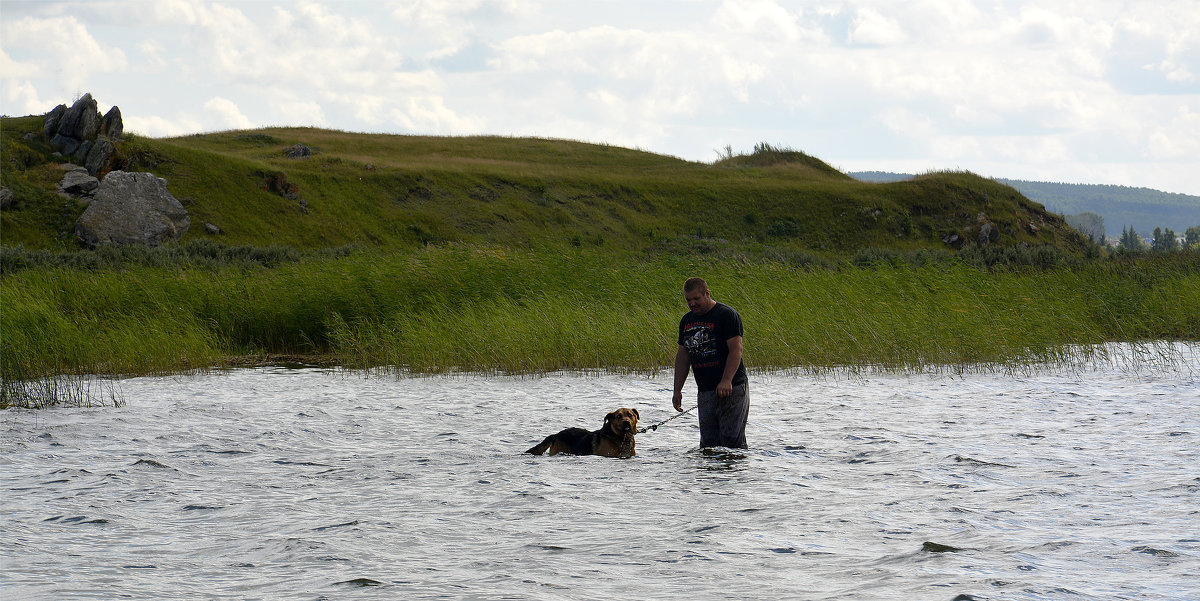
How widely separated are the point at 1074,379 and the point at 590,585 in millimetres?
12430

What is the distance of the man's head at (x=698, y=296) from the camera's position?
9664mm

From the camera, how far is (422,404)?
14047mm

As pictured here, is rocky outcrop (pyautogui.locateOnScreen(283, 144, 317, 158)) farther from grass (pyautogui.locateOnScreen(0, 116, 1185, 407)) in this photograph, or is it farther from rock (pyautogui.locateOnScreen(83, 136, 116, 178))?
grass (pyautogui.locateOnScreen(0, 116, 1185, 407))

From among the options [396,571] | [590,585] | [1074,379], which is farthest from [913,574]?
[1074,379]

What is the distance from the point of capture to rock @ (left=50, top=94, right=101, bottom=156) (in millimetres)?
46500

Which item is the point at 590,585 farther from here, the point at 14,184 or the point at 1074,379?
the point at 14,184

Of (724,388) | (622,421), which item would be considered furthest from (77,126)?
(724,388)

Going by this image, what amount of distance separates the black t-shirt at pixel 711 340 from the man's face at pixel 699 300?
6cm

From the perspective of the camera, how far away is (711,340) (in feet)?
32.1

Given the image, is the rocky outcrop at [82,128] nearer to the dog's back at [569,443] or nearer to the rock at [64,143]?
the rock at [64,143]

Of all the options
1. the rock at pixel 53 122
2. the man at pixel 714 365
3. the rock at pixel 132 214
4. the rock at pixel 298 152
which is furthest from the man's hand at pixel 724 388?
the rock at pixel 298 152

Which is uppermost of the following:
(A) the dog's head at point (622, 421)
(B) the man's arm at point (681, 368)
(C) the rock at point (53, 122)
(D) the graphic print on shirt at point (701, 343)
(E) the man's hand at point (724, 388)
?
(C) the rock at point (53, 122)

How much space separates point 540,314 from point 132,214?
29.3 meters

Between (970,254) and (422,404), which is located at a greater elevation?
(970,254)
